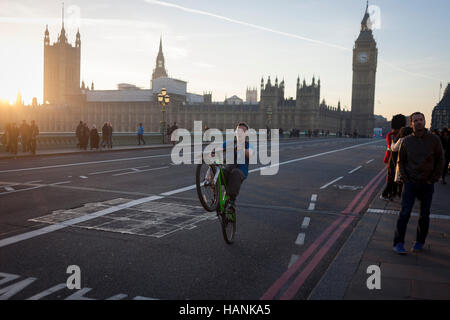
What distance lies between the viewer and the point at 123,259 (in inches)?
224

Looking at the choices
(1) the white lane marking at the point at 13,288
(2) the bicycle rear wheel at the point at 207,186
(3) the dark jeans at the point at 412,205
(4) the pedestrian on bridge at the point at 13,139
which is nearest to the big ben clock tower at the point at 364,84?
(4) the pedestrian on bridge at the point at 13,139

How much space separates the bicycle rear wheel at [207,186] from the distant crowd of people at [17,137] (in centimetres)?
1909

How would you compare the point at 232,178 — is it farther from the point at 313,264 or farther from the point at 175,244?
the point at 313,264

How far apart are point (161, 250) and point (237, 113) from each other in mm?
117055

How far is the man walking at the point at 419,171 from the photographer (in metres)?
5.98

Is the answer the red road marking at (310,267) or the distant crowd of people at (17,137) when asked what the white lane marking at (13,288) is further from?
the distant crowd of people at (17,137)

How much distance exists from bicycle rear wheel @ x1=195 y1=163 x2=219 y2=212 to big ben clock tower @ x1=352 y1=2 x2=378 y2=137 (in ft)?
482

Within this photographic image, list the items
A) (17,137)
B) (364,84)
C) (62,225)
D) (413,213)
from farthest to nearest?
(364,84)
(17,137)
(413,213)
(62,225)

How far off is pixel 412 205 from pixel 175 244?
3592 millimetres

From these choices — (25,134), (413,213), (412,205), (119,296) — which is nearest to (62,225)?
(119,296)

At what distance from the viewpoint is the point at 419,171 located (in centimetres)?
599

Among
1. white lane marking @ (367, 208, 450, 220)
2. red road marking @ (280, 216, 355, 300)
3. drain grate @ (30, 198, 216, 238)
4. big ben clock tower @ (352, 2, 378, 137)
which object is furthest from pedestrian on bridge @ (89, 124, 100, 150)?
big ben clock tower @ (352, 2, 378, 137)

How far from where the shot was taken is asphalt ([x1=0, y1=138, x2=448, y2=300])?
4.81m
